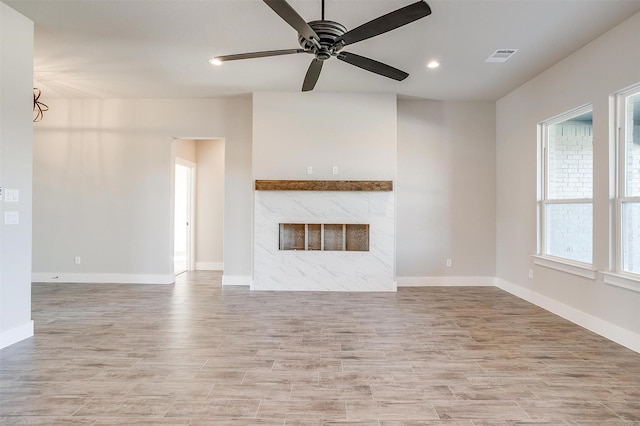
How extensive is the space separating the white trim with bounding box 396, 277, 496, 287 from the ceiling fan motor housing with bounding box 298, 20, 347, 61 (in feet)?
12.9

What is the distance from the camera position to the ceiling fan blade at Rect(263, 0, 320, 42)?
85.5 inches

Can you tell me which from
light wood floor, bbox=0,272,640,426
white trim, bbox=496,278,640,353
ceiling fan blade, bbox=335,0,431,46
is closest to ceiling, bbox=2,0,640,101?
ceiling fan blade, bbox=335,0,431,46

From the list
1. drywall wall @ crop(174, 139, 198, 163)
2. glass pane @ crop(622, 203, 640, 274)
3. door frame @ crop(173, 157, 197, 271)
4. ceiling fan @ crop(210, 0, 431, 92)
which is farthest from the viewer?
door frame @ crop(173, 157, 197, 271)

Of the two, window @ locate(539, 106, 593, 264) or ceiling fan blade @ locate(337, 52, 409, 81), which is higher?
ceiling fan blade @ locate(337, 52, 409, 81)

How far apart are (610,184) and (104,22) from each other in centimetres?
507

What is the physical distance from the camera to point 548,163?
14.8 ft

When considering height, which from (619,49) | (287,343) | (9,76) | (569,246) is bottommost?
(287,343)

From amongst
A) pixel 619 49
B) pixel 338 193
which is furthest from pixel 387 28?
pixel 338 193

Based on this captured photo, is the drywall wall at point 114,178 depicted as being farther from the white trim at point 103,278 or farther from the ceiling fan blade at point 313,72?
the ceiling fan blade at point 313,72

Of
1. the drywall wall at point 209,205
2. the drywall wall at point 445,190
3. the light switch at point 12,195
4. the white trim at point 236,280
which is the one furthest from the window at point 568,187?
the light switch at point 12,195

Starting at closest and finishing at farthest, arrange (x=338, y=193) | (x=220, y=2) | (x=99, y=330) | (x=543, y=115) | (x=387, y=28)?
(x=387, y=28) → (x=220, y=2) → (x=99, y=330) → (x=543, y=115) → (x=338, y=193)

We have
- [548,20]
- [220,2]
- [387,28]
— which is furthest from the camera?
[548,20]

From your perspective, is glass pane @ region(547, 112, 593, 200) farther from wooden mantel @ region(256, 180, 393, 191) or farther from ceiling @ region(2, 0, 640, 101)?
wooden mantel @ region(256, 180, 393, 191)

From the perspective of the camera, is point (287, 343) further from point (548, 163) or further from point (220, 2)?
point (548, 163)
